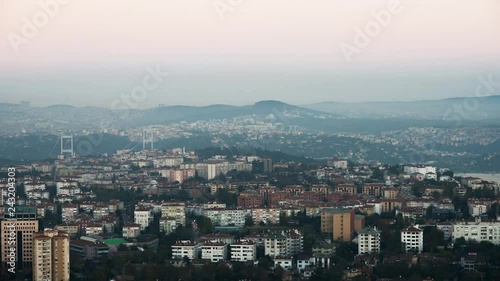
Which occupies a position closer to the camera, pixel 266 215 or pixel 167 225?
pixel 167 225

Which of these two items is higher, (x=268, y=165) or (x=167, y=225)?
(x=268, y=165)

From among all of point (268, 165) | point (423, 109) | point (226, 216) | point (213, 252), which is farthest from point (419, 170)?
point (423, 109)

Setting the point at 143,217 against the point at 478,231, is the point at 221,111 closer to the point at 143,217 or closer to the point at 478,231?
the point at 143,217

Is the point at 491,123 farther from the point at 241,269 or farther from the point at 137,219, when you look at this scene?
the point at 241,269

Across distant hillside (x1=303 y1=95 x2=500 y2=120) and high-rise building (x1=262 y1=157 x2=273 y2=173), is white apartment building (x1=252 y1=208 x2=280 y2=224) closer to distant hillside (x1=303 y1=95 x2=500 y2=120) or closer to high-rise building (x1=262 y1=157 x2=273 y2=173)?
high-rise building (x1=262 y1=157 x2=273 y2=173)

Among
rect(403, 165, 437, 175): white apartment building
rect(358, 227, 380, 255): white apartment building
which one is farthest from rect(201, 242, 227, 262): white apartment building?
rect(403, 165, 437, 175): white apartment building

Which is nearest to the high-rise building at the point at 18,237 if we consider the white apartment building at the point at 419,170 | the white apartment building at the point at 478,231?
the white apartment building at the point at 478,231

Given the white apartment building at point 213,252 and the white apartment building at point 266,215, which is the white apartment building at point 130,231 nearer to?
the white apartment building at point 266,215
